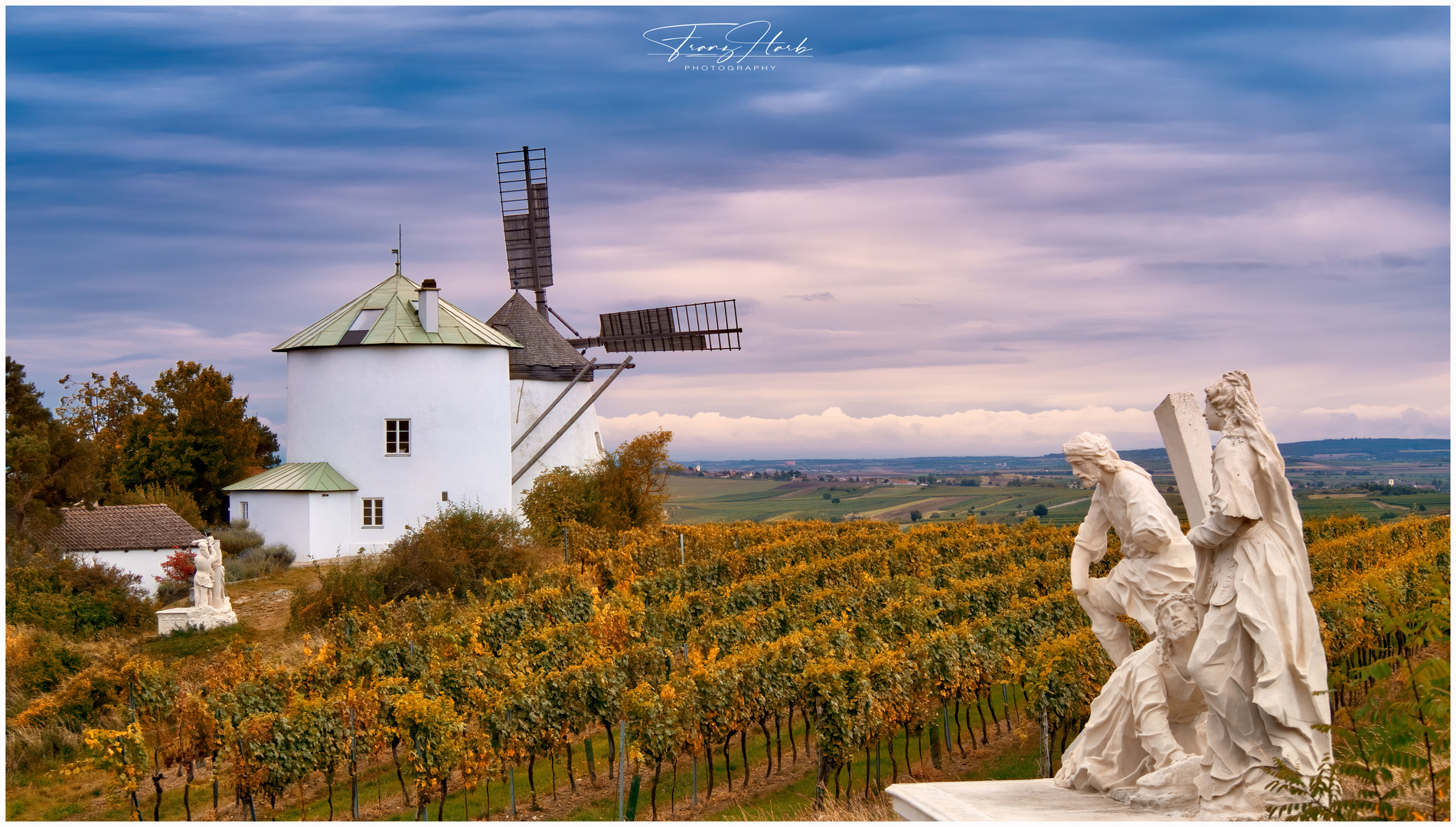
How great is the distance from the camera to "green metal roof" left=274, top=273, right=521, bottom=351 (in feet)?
90.1

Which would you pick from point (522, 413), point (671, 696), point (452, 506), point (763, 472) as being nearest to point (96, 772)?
point (671, 696)

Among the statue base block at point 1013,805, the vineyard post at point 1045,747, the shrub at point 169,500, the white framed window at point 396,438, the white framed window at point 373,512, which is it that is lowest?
the vineyard post at point 1045,747

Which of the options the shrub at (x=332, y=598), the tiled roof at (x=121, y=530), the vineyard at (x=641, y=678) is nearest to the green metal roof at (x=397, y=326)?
the tiled roof at (x=121, y=530)

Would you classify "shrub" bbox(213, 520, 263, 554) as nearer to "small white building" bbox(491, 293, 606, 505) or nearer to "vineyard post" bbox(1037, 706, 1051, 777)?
"small white building" bbox(491, 293, 606, 505)

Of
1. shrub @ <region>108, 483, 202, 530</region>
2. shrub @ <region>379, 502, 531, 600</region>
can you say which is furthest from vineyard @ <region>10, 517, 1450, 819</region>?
shrub @ <region>108, 483, 202, 530</region>

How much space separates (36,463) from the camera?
68.3 ft

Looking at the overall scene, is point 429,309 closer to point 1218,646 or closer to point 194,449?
point 194,449

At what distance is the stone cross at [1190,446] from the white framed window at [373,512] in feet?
77.6

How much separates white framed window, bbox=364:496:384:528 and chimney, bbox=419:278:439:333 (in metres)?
4.59

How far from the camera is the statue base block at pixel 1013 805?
642cm

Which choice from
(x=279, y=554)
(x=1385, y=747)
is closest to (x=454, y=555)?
(x=279, y=554)

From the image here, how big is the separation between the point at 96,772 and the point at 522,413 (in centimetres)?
1794

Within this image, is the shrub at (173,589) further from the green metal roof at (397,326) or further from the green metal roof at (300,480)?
the green metal roof at (397,326)

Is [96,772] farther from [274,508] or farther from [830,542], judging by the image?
[830,542]
